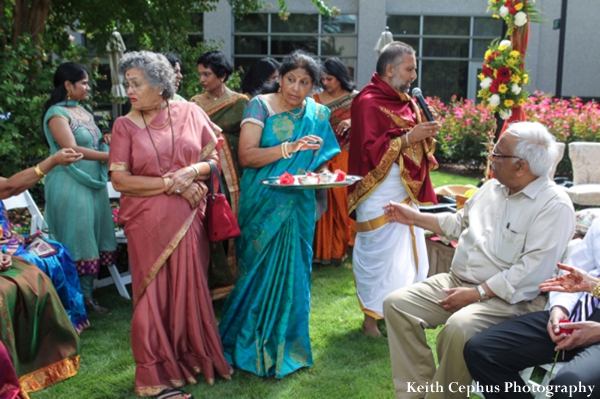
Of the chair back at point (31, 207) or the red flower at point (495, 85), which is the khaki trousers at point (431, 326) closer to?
the chair back at point (31, 207)

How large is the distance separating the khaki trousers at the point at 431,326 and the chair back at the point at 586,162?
18.6 feet

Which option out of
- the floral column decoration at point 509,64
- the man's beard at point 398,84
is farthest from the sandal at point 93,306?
the floral column decoration at point 509,64

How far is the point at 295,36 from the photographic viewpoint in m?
16.7

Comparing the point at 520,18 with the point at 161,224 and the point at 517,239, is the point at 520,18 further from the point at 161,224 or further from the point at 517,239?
the point at 161,224

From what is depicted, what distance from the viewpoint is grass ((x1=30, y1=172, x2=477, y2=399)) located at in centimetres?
347

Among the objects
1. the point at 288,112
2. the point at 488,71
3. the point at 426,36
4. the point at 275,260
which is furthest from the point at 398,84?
the point at 426,36

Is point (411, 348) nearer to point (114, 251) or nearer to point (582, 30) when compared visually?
point (114, 251)

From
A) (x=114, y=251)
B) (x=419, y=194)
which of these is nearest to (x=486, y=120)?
(x=419, y=194)

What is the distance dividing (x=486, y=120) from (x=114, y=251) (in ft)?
30.5

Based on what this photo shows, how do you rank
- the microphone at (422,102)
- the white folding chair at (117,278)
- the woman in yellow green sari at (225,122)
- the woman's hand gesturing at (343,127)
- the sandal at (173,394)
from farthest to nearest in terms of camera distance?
1. the woman's hand gesturing at (343,127)
2. the white folding chair at (117,278)
3. the woman in yellow green sari at (225,122)
4. the microphone at (422,102)
5. the sandal at (173,394)

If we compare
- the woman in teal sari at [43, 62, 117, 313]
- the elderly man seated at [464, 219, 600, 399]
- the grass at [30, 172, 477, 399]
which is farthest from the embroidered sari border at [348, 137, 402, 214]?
the woman in teal sari at [43, 62, 117, 313]

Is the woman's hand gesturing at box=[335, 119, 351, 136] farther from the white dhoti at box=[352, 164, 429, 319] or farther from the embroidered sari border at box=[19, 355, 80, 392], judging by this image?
the embroidered sari border at box=[19, 355, 80, 392]

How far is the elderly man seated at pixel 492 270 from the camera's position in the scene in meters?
2.93

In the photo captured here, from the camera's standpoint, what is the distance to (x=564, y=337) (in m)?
2.68
